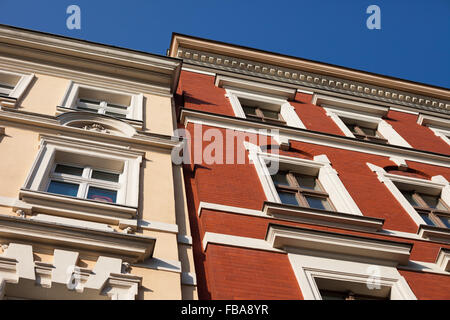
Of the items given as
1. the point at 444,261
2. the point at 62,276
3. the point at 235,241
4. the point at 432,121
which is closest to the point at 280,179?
the point at 235,241

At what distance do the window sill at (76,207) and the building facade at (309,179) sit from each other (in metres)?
1.46

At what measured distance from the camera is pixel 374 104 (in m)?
17.5

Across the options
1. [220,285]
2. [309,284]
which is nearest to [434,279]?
[309,284]

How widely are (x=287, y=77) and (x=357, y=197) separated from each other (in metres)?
9.09

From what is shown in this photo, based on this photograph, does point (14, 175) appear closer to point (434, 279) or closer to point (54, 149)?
point (54, 149)

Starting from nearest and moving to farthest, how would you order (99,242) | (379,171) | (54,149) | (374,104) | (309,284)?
1. (99,242)
2. (309,284)
3. (54,149)
4. (379,171)
5. (374,104)

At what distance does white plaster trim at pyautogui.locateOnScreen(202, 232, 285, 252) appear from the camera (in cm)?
818

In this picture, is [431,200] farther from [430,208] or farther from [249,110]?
[249,110]

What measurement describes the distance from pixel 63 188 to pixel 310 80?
1280cm

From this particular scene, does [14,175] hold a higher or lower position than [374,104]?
lower

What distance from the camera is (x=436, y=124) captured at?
1853 centimetres

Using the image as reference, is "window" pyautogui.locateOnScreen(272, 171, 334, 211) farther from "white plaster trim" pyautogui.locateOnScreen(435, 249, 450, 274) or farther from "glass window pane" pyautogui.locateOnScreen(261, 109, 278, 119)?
"glass window pane" pyautogui.locateOnScreen(261, 109, 278, 119)

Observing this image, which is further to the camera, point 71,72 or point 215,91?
point 215,91

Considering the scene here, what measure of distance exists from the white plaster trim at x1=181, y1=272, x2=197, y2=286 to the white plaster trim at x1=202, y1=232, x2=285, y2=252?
0.93 metres
